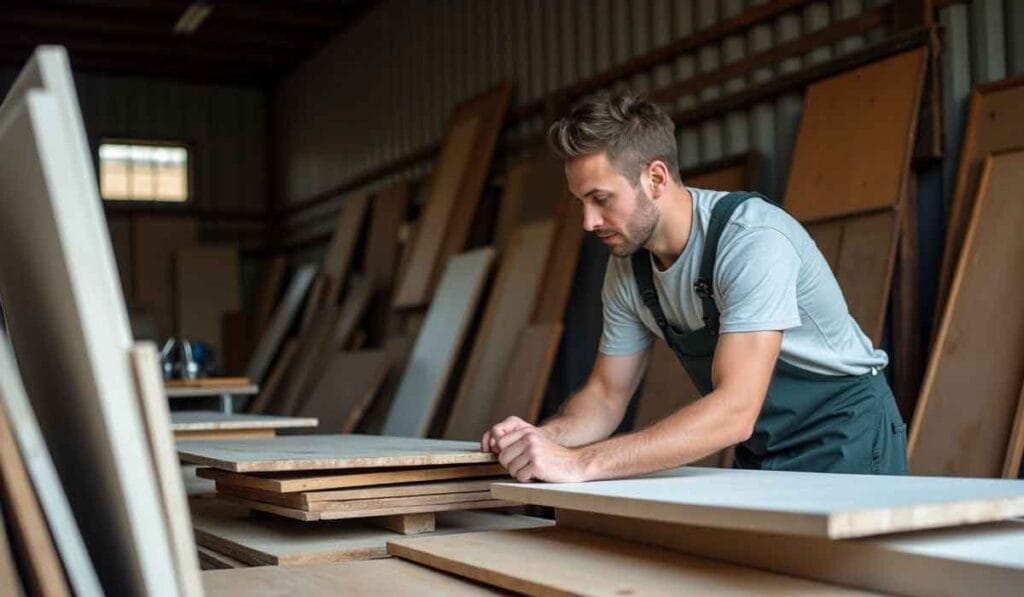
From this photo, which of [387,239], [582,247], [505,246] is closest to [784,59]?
[582,247]

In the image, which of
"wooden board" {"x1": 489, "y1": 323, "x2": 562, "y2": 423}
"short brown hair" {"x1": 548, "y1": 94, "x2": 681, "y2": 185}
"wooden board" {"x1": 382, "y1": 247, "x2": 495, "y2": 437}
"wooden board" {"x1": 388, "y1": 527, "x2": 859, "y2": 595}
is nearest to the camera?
"wooden board" {"x1": 388, "y1": 527, "x2": 859, "y2": 595}

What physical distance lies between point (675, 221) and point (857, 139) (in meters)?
2.47

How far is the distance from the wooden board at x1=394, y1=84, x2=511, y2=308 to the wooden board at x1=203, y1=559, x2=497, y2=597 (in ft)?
19.6

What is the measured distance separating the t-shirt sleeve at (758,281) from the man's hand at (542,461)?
0.43 m

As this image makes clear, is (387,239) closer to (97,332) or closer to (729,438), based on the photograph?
(729,438)

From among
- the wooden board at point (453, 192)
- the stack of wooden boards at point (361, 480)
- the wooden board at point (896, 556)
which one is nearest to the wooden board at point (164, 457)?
the wooden board at point (896, 556)

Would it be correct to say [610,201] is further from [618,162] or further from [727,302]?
[727,302]

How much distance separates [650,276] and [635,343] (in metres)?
0.21

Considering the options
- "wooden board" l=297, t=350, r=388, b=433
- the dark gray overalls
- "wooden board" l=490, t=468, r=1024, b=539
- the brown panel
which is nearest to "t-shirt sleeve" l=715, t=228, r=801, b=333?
the dark gray overalls

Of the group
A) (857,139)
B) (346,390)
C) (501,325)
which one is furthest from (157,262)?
(857,139)

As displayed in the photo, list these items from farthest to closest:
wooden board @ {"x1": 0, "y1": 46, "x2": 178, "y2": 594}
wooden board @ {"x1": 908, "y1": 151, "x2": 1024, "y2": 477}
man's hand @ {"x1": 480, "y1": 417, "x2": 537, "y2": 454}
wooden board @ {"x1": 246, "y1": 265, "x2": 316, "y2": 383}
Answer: wooden board @ {"x1": 246, "y1": 265, "x2": 316, "y2": 383} < wooden board @ {"x1": 908, "y1": 151, "x2": 1024, "y2": 477} < man's hand @ {"x1": 480, "y1": 417, "x2": 537, "y2": 454} < wooden board @ {"x1": 0, "y1": 46, "x2": 178, "y2": 594}

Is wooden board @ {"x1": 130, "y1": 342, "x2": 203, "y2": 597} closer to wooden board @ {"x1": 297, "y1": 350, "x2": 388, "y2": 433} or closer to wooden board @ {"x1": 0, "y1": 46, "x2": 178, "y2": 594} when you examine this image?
wooden board @ {"x1": 0, "y1": 46, "x2": 178, "y2": 594}

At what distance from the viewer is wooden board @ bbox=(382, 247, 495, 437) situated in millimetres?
7125

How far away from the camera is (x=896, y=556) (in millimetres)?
1375
